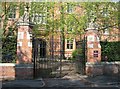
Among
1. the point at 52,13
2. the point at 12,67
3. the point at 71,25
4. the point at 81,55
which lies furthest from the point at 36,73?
the point at 52,13

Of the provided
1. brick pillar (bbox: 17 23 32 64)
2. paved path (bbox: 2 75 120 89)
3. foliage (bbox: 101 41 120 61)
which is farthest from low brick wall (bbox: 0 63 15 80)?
foliage (bbox: 101 41 120 61)

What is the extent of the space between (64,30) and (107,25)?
354 cm

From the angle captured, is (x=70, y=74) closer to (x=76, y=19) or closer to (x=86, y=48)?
(x=86, y=48)

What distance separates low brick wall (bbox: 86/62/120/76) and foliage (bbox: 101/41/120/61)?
91cm

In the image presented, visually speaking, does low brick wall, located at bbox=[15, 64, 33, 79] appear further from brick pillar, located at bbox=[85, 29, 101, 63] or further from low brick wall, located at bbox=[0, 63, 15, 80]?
brick pillar, located at bbox=[85, 29, 101, 63]

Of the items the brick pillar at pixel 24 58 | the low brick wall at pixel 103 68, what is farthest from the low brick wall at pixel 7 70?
the low brick wall at pixel 103 68

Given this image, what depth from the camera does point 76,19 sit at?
20.0 meters

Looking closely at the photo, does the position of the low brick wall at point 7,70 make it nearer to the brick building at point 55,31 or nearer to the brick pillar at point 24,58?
the brick pillar at point 24,58

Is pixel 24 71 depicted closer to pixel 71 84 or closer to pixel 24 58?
pixel 24 58

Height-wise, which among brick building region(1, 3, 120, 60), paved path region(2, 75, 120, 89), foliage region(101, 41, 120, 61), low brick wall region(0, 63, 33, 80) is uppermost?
brick building region(1, 3, 120, 60)

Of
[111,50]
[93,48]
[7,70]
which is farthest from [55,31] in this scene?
[7,70]

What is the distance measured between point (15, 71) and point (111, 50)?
5859 mm

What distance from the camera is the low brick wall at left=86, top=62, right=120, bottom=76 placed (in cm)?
1452

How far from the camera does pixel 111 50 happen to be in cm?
1627
